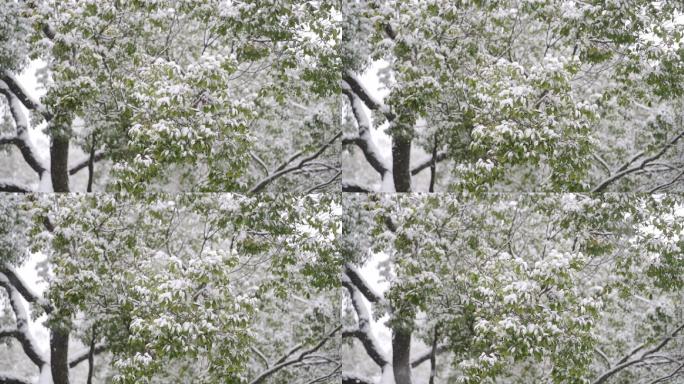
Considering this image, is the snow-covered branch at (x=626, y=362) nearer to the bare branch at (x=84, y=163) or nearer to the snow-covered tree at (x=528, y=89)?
the snow-covered tree at (x=528, y=89)

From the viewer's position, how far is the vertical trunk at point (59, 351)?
438 cm

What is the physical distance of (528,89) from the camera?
4.39 metres

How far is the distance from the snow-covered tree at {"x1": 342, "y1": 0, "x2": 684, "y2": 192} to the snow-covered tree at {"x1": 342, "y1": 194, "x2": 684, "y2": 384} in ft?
0.56

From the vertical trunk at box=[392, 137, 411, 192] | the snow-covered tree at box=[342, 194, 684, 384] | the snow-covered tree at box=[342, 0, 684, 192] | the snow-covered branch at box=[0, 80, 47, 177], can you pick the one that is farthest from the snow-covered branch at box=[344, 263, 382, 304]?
the snow-covered branch at box=[0, 80, 47, 177]

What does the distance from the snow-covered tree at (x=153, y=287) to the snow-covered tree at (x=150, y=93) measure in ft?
0.51

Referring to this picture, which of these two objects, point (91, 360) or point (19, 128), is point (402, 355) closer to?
point (91, 360)

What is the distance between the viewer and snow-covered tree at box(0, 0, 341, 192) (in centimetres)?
432

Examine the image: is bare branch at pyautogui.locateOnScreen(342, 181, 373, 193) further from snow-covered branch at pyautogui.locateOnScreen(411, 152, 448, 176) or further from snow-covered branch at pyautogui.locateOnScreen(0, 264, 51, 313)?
snow-covered branch at pyautogui.locateOnScreen(0, 264, 51, 313)

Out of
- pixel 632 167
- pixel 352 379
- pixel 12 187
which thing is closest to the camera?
pixel 12 187

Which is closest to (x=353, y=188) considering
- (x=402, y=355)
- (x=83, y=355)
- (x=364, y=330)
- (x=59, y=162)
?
(x=364, y=330)

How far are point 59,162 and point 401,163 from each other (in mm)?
1803

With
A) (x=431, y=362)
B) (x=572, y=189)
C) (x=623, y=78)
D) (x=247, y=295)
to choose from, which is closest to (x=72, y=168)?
(x=247, y=295)

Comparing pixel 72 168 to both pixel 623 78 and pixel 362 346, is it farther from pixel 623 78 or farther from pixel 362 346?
pixel 623 78

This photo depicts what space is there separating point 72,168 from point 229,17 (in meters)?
1.14
